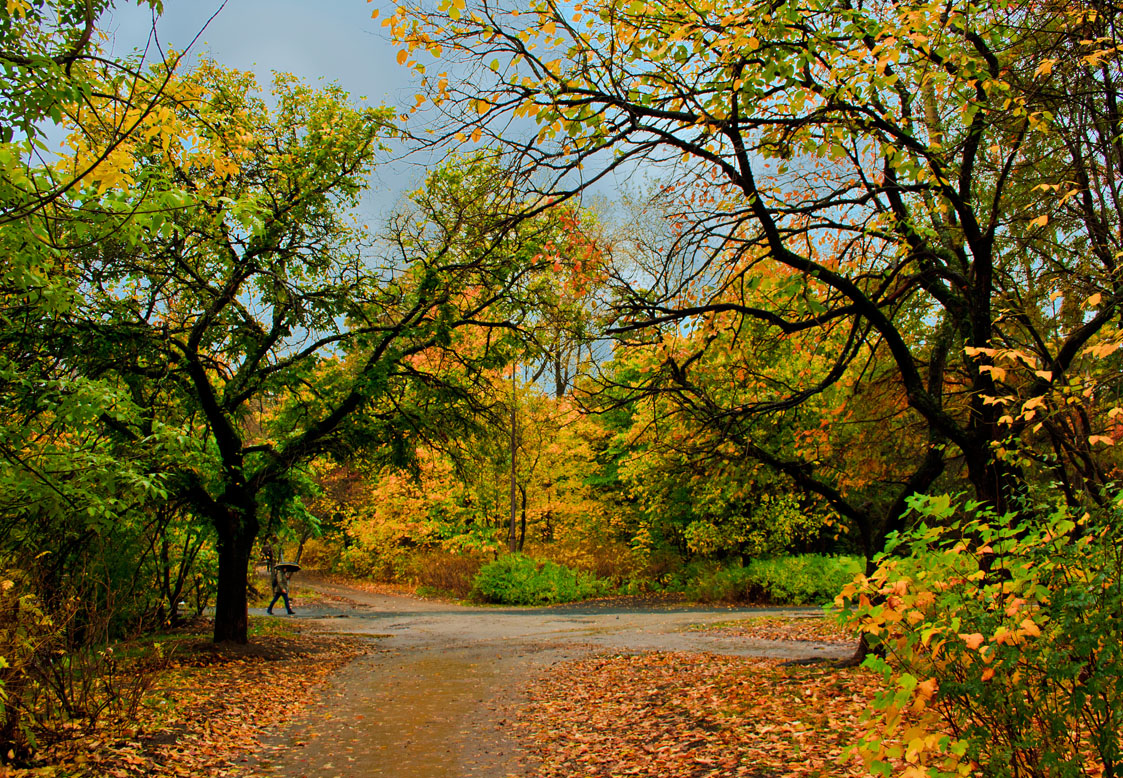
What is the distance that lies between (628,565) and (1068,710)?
25.4 meters

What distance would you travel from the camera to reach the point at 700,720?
6.68m

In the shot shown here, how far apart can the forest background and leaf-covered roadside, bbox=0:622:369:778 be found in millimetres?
438

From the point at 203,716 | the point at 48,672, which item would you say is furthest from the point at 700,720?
the point at 48,672

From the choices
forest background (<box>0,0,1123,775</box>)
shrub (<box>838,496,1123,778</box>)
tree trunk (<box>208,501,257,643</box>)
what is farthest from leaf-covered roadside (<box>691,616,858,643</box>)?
shrub (<box>838,496,1123,778</box>)

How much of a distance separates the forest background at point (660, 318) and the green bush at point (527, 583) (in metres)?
10.6

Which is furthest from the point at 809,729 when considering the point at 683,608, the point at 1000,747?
the point at 683,608

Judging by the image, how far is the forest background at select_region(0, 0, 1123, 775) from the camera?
317cm

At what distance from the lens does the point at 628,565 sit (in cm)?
2753

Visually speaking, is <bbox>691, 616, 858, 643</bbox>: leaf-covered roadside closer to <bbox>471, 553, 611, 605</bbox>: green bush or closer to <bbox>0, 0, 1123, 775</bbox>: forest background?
<bbox>0, 0, 1123, 775</bbox>: forest background

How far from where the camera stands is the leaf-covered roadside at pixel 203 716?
5.37 meters

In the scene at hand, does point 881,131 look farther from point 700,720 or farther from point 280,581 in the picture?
point 280,581

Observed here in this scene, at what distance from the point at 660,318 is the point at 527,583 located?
19091 mm

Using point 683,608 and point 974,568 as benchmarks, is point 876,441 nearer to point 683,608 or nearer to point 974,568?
point 974,568

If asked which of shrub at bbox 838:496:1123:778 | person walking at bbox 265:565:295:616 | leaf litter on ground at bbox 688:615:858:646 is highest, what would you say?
shrub at bbox 838:496:1123:778
